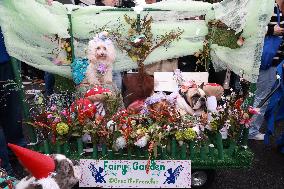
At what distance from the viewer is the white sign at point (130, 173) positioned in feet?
11.3

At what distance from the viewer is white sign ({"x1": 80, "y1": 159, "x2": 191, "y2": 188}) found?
3.44 m

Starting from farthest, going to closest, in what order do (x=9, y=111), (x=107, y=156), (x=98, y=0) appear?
(x=98, y=0) → (x=9, y=111) → (x=107, y=156)

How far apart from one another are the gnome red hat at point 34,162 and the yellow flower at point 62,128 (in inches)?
22.6

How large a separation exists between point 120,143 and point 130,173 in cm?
23

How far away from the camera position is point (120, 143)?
11.3 feet

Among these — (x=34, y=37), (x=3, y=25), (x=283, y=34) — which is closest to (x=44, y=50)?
(x=34, y=37)

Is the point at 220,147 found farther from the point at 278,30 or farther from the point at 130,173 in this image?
the point at 278,30

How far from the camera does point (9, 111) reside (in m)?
4.32

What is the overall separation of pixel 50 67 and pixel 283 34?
7.37 feet

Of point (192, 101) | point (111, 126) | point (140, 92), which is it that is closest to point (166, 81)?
A: point (140, 92)

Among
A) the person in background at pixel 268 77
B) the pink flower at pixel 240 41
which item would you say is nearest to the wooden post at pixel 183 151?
the pink flower at pixel 240 41

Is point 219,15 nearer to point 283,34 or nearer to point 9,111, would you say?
point 283,34

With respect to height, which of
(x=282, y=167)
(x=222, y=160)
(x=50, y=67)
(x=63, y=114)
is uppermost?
(x=50, y=67)

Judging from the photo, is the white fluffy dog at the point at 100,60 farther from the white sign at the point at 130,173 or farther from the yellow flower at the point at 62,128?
the white sign at the point at 130,173
